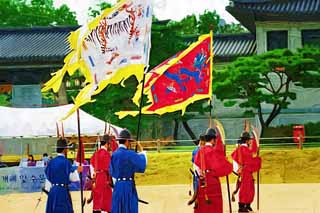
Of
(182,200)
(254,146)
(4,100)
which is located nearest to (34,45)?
(4,100)

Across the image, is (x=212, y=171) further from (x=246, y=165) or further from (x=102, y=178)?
(x=246, y=165)

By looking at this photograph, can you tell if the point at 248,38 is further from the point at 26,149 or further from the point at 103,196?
the point at 103,196

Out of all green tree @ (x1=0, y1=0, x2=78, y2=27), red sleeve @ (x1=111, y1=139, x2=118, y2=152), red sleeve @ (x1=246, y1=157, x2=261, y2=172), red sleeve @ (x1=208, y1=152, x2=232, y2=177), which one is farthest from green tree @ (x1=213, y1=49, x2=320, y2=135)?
green tree @ (x1=0, y1=0, x2=78, y2=27)

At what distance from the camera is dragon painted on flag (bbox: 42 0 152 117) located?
1114 centimetres

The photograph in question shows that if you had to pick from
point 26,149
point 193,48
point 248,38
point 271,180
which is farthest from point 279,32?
point 193,48

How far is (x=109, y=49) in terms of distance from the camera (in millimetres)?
11250

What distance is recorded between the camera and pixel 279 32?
30844 millimetres

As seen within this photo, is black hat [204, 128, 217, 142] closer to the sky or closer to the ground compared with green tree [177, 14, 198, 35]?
closer to the ground

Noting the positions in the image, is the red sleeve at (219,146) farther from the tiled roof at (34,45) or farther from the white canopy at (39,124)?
the tiled roof at (34,45)

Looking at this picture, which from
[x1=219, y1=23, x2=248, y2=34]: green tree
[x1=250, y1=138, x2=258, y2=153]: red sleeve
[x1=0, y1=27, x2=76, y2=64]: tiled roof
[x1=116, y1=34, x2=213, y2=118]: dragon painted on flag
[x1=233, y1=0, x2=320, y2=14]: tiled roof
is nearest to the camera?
[x1=116, y1=34, x2=213, y2=118]: dragon painted on flag

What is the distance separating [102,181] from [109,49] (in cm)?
366

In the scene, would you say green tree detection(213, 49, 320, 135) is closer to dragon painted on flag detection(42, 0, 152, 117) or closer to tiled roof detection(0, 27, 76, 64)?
tiled roof detection(0, 27, 76, 64)

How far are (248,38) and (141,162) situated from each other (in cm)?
2462

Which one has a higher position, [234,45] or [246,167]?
[234,45]
